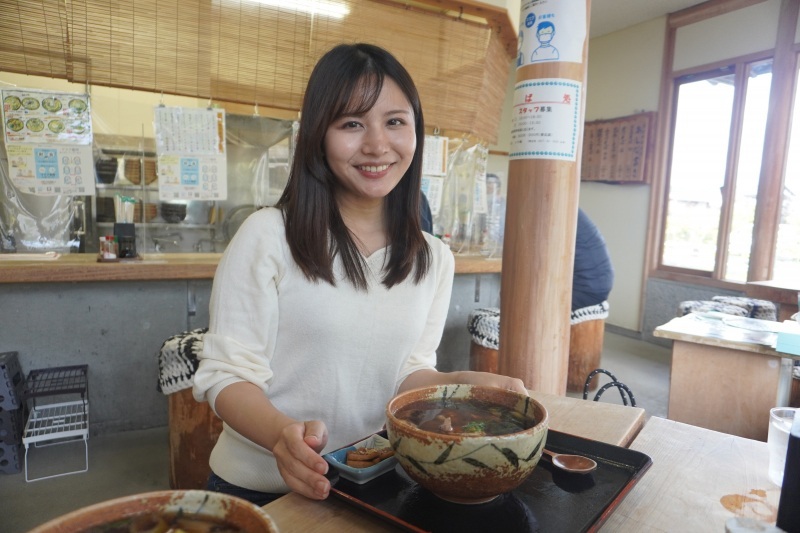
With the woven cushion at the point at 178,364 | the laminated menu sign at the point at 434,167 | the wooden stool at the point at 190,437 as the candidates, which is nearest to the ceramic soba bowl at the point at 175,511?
the woven cushion at the point at 178,364

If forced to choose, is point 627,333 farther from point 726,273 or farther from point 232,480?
point 232,480

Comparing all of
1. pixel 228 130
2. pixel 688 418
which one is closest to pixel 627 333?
pixel 688 418

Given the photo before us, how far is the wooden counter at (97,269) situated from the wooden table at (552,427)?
2057mm

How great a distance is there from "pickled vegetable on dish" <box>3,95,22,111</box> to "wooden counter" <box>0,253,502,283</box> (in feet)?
2.80

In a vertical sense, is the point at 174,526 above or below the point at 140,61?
below

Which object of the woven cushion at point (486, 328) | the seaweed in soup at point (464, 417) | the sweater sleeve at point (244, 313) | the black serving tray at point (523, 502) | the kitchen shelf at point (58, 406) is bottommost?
the kitchen shelf at point (58, 406)

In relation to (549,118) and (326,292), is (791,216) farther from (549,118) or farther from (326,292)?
(326,292)

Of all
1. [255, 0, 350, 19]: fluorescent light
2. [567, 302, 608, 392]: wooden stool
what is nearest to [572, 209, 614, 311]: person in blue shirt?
[567, 302, 608, 392]: wooden stool

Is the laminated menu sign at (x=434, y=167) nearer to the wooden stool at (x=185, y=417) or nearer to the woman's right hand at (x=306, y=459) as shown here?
the wooden stool at (x=185, y=417)

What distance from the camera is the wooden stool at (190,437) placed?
233cm

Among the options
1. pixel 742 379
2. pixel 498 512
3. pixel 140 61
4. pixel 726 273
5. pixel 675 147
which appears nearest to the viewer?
pixel 498 512

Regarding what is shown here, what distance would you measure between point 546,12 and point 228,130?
11.8 feet

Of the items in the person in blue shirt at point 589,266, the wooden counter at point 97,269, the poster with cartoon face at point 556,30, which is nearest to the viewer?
the poster with cartoon face at point 556,30

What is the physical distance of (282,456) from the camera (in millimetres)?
746
